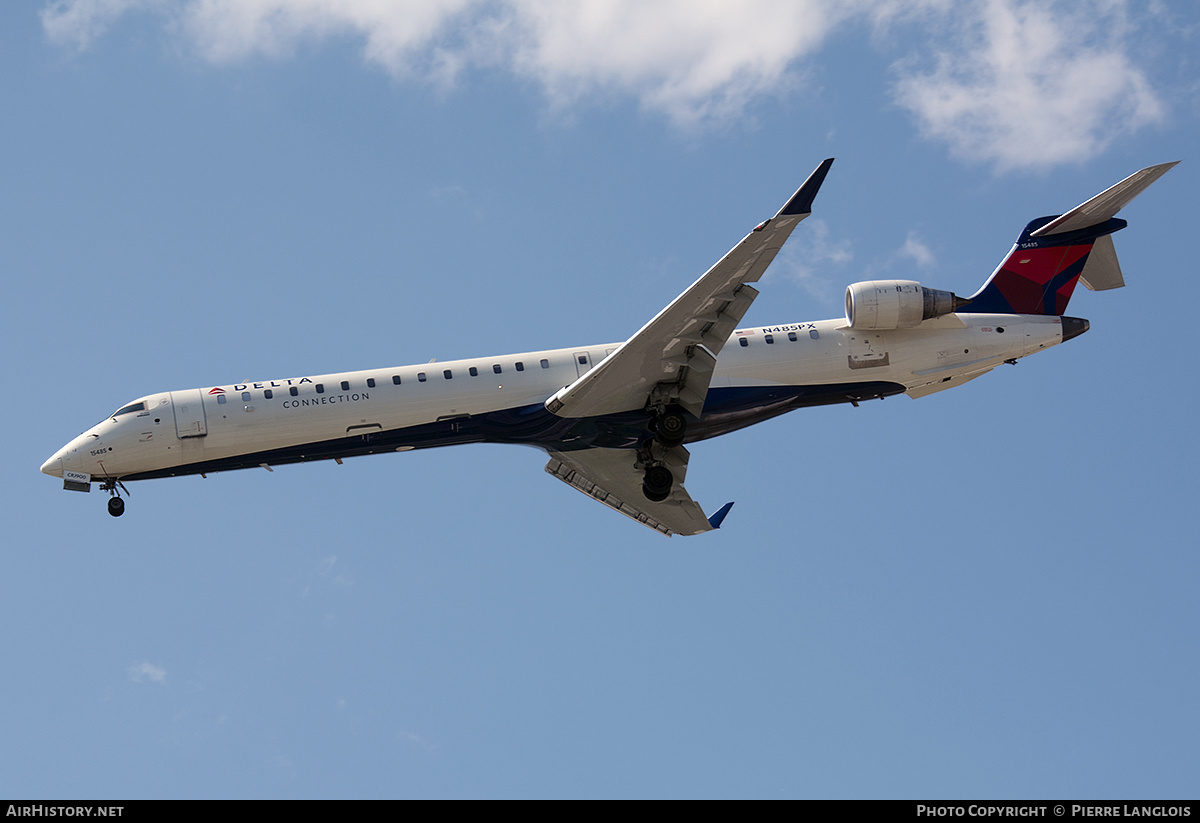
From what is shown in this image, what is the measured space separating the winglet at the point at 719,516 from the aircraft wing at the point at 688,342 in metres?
6.02

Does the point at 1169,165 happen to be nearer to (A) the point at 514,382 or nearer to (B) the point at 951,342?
(B) the point at 951,342

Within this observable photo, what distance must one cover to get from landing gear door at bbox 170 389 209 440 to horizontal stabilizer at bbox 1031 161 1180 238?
2031 centimetres

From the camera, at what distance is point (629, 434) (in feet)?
90.0

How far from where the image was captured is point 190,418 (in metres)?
26.3

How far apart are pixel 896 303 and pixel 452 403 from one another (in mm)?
10246

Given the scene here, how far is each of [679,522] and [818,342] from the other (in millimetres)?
6812

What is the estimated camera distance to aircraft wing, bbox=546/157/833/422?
2283cm

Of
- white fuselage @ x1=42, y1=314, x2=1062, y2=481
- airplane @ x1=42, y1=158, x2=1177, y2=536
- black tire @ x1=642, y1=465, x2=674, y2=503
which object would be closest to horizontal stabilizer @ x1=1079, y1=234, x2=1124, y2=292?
airplane @ x1=42, y1=158, x2=1177, y2=536

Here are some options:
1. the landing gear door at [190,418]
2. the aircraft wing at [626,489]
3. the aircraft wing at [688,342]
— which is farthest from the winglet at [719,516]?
the landing gear door at [190,418]

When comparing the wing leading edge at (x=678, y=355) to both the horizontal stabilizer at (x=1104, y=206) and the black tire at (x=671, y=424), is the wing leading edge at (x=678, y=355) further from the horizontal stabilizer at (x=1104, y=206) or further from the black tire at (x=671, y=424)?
the horizontal stabilizer at (x=1104, y=206)

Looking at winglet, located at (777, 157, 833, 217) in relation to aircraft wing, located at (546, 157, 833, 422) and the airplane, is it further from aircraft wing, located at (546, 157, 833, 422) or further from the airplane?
the airplane
